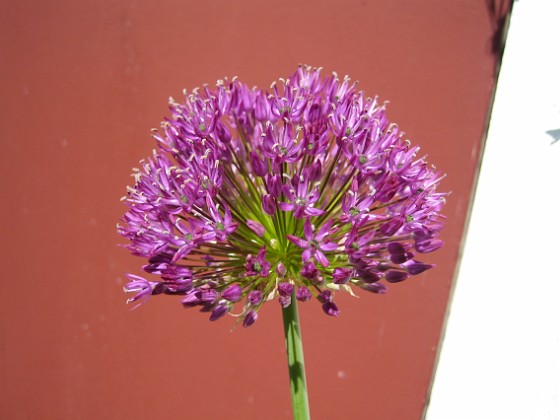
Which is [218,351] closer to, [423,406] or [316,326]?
[316,326]

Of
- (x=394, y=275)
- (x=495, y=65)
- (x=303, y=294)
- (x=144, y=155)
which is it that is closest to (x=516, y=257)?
(x=495, y=65)

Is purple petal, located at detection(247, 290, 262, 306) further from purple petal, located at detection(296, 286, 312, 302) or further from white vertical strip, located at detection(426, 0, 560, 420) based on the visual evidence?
white vertical strip, located at detection(426, 0, 560, 420)

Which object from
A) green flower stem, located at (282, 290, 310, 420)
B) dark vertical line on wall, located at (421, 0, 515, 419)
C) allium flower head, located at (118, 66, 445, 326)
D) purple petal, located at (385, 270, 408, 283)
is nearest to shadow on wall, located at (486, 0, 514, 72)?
dark vertical line on wall, located at (421, 0, 515, 419)

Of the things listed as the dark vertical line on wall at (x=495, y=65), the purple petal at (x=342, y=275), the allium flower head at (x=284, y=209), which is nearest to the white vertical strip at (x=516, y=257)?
the dark vertical line on wall at (x=495, y=65)

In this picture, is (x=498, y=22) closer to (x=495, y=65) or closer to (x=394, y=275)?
(x=495, y=65)

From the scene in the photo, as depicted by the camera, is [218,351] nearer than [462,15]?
No

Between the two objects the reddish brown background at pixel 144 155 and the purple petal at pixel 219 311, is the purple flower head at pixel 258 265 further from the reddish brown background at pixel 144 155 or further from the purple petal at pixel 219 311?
the reddish brown background at pixel 144 155

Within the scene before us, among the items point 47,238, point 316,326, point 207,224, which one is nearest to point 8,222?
point 47,238
